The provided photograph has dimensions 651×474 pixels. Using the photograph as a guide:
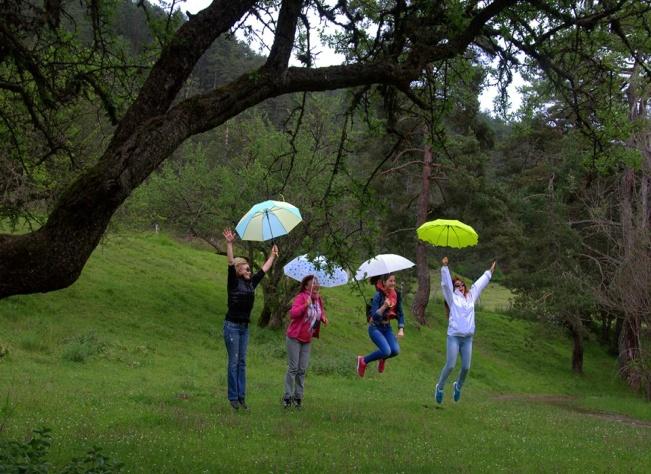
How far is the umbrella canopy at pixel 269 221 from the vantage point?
10695mm

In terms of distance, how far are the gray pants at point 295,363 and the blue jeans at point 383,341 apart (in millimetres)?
1766

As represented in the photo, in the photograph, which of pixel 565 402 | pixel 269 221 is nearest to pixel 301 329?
pixel 269 221

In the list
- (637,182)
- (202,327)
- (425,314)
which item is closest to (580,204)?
(637,182)

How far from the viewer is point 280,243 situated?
25031 mm

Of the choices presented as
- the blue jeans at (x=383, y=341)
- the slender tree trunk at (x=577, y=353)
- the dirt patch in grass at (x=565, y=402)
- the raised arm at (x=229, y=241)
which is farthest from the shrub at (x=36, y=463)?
the slender tree trunk at (x=577, y=353)

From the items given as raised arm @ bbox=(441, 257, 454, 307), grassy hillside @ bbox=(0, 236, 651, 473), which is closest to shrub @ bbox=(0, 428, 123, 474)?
grassy hillside @ bbox=(0, 236, 651, 473)

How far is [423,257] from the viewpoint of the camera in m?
36.7

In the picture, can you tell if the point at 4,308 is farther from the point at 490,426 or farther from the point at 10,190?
the point at 490,426

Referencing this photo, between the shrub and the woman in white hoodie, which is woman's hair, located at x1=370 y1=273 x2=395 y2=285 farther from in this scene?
the shrub

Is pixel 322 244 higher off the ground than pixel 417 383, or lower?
higher

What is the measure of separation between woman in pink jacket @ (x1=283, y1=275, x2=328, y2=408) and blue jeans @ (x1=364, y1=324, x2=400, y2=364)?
5.43 feet

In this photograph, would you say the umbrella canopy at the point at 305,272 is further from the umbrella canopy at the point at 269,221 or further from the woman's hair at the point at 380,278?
the umbrella canopy at the point at 269,221

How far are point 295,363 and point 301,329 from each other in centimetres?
56

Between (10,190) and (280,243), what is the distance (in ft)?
35.4
